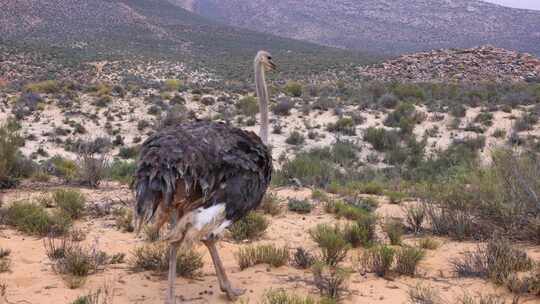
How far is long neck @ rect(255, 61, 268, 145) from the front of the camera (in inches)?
195

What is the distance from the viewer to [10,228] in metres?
6.29

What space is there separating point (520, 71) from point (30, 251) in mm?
35186

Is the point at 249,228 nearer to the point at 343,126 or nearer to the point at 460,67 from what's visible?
the point at 343,126

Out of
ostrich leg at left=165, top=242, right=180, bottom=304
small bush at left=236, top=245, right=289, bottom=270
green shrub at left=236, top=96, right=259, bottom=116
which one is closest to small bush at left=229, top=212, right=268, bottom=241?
small bush at left=236, top=245, right=289, bottom=270

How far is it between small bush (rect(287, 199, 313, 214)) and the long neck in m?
2.79

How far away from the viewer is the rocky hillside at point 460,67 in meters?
33.6

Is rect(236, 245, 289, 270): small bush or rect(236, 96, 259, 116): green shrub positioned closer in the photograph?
rect(236, 245, 289, 270): small bush

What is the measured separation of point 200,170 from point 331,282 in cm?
152

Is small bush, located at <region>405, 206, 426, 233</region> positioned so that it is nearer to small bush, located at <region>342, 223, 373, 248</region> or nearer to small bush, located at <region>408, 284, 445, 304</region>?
small bush, located at <region>342, 223, 373, 248</region>

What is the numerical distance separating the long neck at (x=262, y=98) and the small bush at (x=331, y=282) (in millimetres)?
1265

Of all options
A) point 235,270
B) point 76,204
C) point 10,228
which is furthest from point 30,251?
point 235,270

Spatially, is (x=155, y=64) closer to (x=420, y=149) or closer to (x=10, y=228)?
(x=420, y=149)

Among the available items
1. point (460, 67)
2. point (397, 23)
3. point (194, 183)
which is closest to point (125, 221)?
point (194, 183)

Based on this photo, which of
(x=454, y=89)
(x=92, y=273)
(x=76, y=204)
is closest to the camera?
(x=92, y=273)
